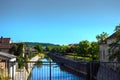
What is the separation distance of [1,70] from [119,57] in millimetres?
9183

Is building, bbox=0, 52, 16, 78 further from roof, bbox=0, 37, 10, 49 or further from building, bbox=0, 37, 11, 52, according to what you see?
roof, bbox=0, 37, 10, 49

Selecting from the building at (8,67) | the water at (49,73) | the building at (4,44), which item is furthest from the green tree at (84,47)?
the building at (8,67)

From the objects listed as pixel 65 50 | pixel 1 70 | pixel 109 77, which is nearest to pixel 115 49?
pixel 109 77

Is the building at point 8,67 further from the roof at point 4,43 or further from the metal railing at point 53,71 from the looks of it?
the roof at point 4,43

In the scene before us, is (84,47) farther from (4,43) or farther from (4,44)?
(4,44)

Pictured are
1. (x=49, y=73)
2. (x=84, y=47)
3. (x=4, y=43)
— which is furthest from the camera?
(x=84, y=47)

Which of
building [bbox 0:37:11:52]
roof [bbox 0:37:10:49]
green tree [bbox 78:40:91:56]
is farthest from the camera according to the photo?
green tree [bbox 78:40:91:56]

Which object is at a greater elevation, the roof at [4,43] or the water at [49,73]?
the roof at [4,43]

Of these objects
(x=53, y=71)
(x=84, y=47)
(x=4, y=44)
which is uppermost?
(x=4, y=44)

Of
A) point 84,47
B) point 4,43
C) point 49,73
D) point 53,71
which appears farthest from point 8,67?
point 84,47

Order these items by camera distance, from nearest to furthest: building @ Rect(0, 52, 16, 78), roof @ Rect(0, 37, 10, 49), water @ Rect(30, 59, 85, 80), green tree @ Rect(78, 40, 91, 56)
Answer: building @ Rect(0, 52, 16, 78), water @ Rect(30, 59, 85, 80), roof @ Rect(0, 37, 10, 49), green tree @ Rect(78, 40, 91, 56)

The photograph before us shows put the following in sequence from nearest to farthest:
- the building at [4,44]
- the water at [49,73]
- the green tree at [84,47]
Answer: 1. the water at [49,73]
2. the building at [4,44]
3. the green tree at [84,47]

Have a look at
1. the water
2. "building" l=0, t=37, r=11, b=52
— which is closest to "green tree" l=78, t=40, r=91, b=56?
"building" l=0, t=37, r=11, b=52

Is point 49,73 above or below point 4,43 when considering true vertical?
below
